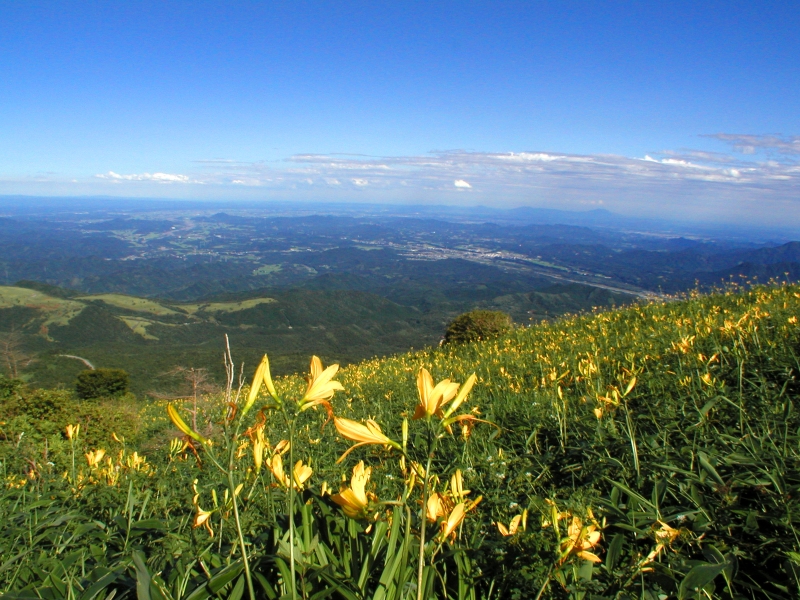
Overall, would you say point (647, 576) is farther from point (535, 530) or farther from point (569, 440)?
point (569, 440)

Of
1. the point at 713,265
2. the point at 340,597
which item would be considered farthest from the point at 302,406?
the point at 713,265

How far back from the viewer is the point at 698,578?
1344 mm

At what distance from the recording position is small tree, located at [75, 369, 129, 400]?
803 inches

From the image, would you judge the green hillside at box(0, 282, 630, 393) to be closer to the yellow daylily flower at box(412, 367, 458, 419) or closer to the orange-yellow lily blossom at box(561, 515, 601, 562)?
the orange-yellow lily blossom at box(561, 515, 601, 562)

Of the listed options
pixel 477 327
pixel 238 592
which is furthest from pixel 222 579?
pixel 477 327

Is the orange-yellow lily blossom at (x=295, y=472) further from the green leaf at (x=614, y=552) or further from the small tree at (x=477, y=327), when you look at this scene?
the small tree at (x=477, y=327)

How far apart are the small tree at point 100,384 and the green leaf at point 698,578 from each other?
23244mm

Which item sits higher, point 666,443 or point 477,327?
point 666,443

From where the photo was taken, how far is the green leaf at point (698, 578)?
1.31 meters

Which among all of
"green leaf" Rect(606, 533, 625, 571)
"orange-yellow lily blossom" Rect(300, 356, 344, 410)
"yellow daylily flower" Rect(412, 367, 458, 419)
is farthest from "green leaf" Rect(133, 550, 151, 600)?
"green leaf" Rect(606, 533, 625, 571)

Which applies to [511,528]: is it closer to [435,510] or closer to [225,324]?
[435,510]

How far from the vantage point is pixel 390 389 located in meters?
6.75

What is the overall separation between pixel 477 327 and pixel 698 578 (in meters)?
11.1

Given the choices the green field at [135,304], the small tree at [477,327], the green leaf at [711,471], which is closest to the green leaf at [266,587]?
the green leaf at [711,471]
